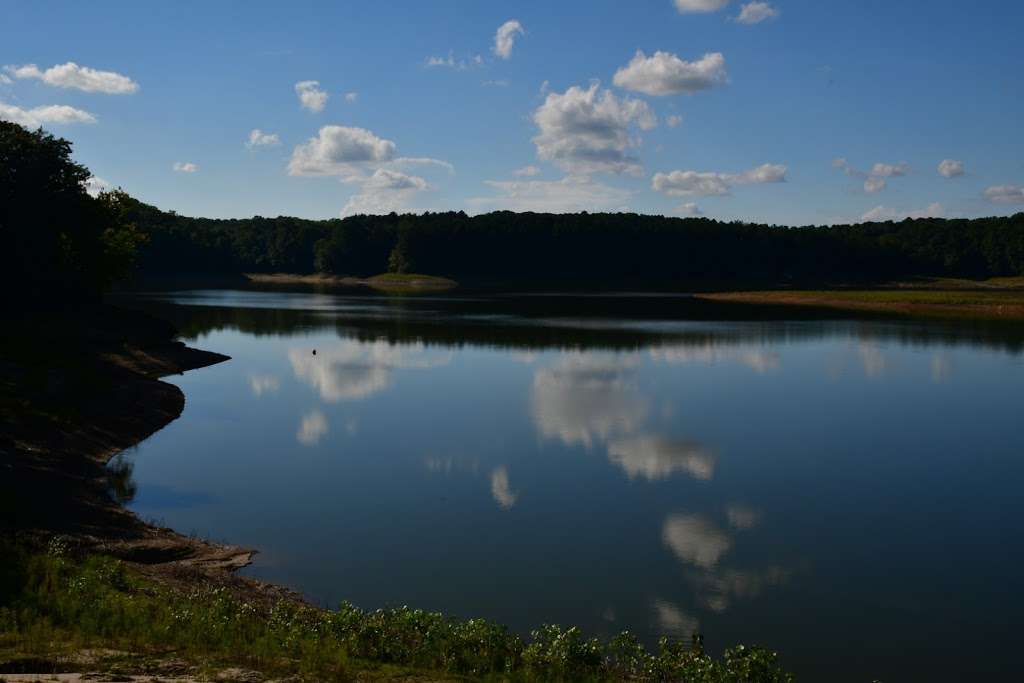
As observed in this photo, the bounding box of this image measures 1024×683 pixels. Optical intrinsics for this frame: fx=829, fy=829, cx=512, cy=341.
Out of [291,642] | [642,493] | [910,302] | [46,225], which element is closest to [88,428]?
[642,493]

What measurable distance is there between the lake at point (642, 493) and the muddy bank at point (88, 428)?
1311 millimetres

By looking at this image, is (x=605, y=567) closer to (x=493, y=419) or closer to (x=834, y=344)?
(x=493, y=419)

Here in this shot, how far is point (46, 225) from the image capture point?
60.7 meters

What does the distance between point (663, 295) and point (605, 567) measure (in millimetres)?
150971

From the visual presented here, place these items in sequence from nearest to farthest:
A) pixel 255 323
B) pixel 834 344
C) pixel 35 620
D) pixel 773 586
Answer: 1. pixel 35 620
2. pixel 773 586
3. pixel 834 344
4. pixel 255 323

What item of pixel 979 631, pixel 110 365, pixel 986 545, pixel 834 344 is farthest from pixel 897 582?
pixel 834 344

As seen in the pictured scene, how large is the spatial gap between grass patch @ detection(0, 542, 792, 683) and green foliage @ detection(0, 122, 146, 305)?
48.6 m

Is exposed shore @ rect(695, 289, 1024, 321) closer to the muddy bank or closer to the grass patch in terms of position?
the muddy bank

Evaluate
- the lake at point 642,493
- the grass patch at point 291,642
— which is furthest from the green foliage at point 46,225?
the grass patch at point 291,642

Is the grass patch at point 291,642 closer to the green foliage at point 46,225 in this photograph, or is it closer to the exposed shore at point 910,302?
the green foliage at point 46,225

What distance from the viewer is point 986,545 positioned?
73.0 ft

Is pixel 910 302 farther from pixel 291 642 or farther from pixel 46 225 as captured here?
pixel 291 642

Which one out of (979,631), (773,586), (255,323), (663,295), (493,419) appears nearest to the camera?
(979,631)

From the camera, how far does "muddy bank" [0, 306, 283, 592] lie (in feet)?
66.0
